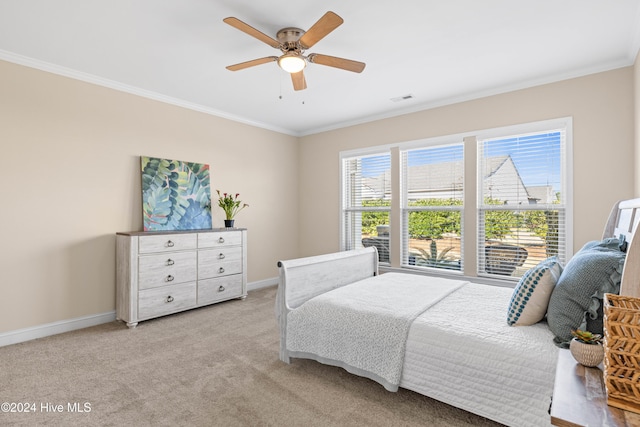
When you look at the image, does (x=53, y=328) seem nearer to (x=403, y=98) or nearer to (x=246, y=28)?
(x=246, y=28)

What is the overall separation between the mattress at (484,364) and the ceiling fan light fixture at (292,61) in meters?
2.12

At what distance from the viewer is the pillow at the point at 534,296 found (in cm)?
179

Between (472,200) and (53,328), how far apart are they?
4814 mm

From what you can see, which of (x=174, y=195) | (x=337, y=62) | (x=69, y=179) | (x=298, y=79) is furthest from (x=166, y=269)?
(x=337, y=62)

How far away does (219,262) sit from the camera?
165 inches

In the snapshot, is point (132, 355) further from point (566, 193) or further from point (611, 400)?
point (566, 193)

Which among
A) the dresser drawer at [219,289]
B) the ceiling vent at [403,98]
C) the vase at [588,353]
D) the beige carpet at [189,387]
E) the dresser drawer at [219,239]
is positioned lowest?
the beige carpet at [189,387]

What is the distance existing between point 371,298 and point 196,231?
8.16ft

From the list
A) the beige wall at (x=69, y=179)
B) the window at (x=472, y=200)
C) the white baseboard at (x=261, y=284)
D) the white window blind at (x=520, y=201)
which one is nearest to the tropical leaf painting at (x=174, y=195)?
the beige wall at (x=69, y=179)

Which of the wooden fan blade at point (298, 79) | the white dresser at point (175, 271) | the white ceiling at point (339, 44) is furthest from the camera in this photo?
the white dresser at point (175, 271)

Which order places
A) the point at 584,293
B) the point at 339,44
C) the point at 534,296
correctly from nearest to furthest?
the point at 584,293
the point at 534,296
the point at 339,44

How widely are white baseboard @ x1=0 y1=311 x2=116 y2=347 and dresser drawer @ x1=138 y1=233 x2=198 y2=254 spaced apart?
34.7 inches

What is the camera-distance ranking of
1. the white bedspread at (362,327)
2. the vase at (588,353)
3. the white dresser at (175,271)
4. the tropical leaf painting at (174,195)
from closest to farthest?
the vase at (588,353), the white bedspread at (362,327), the white dresser at (175,271), the tropical leaf painting at (174,195)

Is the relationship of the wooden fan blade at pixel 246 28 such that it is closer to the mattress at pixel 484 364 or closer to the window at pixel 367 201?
the mattress at pixel 484 364
